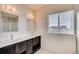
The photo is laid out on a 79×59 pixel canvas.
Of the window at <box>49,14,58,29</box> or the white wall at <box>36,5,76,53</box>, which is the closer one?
the white wall at <box>36,5,76,53</box>

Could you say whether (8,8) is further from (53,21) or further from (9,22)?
(53,21)

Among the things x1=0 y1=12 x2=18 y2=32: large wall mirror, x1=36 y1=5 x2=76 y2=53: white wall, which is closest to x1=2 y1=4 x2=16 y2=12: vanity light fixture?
x1=0 y1=12 x2=18 y2=32: large wall mirror

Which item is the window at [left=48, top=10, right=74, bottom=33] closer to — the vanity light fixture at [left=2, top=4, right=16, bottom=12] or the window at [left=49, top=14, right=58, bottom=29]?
the window at [left=49, top=14, right=58, bottom=29]

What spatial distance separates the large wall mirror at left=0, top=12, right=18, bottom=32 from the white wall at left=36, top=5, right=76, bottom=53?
4.90 feet

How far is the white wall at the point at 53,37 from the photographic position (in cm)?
312

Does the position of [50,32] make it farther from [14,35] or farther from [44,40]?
[14,35]

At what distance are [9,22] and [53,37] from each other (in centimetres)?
186

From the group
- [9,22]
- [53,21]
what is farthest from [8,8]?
[53,21]

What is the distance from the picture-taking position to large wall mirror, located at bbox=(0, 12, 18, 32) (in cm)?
216

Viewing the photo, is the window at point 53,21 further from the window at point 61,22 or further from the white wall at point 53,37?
the white wall at point 53,37

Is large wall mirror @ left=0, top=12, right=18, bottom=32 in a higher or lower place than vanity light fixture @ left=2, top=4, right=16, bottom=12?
lower

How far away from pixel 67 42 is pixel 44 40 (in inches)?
38.9

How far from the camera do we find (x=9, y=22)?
7.80ft
